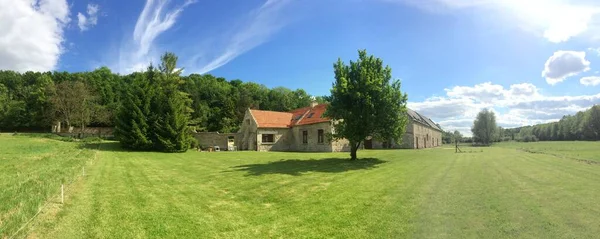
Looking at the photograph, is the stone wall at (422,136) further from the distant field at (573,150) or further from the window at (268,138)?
the window at (268,138)

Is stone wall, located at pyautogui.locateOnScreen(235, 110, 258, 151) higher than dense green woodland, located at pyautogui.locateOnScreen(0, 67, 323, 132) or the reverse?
the reverse

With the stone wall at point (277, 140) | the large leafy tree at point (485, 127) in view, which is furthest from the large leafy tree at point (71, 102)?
the large leafy tree at point (485, 127)

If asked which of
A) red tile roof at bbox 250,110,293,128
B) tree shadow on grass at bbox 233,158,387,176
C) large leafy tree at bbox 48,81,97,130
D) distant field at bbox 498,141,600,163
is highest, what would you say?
large leafy tree at bbox 48,81,97,130

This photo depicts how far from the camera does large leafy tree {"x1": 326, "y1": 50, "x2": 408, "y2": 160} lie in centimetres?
1995

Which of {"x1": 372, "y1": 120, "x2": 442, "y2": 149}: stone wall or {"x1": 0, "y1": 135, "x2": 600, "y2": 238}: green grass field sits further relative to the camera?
{"x1": 372, "y1": 120, "x2": 442, "y2": 149}: stone wall

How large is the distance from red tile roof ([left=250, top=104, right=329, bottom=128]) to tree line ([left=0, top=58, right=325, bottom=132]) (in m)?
15.3

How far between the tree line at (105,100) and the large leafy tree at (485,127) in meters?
47.0

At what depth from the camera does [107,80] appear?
7375 cm

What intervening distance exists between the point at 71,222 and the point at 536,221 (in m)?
9.88

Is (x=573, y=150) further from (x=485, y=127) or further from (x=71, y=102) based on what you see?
(x=71, y=102)

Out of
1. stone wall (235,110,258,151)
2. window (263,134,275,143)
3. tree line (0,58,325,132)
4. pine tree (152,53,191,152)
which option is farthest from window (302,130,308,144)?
tree line (0,58,325,132)

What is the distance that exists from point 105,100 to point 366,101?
67.1m

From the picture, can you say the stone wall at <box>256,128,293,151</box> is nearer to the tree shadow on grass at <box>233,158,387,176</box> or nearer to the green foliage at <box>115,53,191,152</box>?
the green foliage at <box>115,53,191,152</box>

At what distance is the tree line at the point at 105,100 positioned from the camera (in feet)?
186
